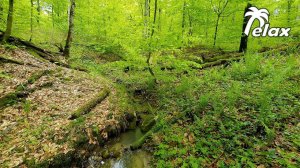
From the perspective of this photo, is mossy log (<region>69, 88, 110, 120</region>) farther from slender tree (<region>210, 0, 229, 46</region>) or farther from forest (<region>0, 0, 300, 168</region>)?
slender tree (<region>210, 0, 229, 46</region>)

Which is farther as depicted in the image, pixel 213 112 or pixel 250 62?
pixel 250 62

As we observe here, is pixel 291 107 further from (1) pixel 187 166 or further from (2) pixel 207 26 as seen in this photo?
(2) pixel 207 26

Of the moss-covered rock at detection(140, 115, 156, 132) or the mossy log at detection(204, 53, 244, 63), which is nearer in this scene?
the moss-covered rock at detection(140, 115, 156, 132)

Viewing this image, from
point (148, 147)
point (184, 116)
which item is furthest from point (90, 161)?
point (184, 116)

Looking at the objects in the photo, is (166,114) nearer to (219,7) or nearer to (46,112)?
(46,112)

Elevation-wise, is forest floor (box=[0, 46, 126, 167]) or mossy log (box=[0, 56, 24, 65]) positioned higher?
mossy log (box=[0, 56, 24, 65])

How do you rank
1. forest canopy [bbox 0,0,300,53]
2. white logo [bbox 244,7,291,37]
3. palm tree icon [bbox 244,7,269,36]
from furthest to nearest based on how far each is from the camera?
white logo [bbox 244,7,291,37] < palm tree icon [bbox 244,7,269,36] < forest canopy [bbox 0,0,300,53]

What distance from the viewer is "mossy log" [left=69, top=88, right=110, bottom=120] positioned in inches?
250

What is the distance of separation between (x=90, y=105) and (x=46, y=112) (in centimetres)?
150

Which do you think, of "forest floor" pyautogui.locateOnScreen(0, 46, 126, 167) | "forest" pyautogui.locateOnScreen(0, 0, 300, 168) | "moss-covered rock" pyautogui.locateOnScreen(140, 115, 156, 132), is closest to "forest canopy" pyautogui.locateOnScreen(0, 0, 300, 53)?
"forest" pyautogui.locateOnScreen(0, 0, 300, 168)

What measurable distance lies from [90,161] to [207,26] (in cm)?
1277

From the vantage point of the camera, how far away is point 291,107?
208 inches

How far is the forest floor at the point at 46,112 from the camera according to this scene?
4.86 meters

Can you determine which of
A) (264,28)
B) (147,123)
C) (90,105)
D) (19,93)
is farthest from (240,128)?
(264,28)
